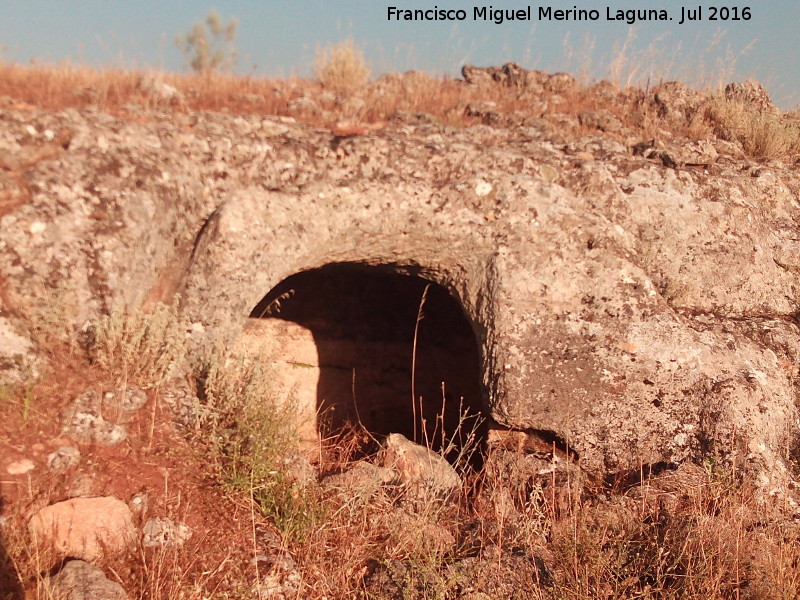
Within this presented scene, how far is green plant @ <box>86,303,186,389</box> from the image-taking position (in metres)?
3.59

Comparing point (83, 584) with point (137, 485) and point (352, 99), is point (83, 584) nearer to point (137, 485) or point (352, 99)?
point (137, 485)

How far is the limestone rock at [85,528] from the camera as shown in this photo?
9.46 feet

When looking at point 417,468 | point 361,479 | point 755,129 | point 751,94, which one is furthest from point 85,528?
point 751,94

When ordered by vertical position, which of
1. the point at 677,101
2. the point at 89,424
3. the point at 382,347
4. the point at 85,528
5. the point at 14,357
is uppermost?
the point at 677,101

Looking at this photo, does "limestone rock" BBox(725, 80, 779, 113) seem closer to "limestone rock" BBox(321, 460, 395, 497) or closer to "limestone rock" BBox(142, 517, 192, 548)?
"limestone rock" BBox(321, 460, 395, 497)

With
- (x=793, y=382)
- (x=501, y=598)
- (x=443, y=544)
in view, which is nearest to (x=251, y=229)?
(x=443, y=544)

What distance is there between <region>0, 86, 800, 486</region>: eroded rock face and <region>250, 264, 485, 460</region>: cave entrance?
149cm

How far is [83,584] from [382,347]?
4.18m

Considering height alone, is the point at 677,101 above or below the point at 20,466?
above

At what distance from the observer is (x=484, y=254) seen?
441cm

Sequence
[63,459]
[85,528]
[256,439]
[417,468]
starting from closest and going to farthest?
[85,528] → [63,459] → [256,439] → [417,468]

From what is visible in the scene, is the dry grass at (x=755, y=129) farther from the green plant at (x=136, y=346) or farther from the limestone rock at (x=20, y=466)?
the limestone rock at (x=20, y=466)

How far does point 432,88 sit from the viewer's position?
6.70 meters

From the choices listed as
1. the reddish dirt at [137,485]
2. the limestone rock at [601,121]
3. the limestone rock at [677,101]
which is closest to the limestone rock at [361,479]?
the reddish dirt at [137,485]
